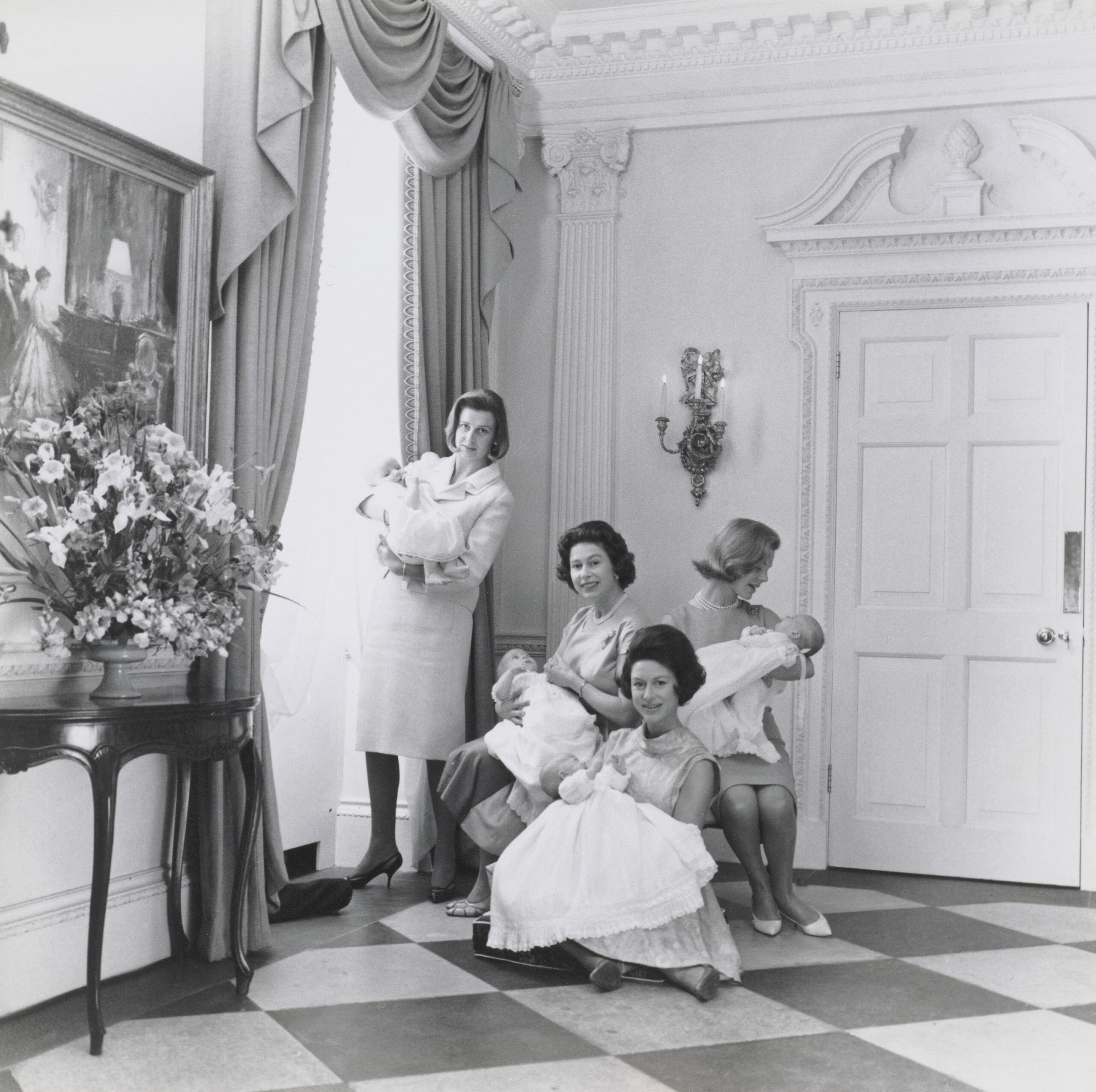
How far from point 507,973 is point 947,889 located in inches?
77.9

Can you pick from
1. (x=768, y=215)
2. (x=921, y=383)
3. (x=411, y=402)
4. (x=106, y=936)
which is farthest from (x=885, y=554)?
(x=106, y=936)

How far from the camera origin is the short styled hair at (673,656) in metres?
3.63

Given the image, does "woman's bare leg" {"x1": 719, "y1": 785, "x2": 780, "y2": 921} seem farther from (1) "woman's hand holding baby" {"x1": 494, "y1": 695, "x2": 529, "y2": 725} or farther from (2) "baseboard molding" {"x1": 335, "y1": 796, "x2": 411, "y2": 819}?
(2) "baseboard molding" {"x1": 335, "y1": 796, "x2": 411, "y2": 819}

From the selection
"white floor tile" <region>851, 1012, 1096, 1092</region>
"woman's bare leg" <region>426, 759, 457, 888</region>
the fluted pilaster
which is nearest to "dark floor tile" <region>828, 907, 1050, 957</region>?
"white floor tile" <region>851, 1012, 1096, 1092</region>

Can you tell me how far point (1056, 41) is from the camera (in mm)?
4859

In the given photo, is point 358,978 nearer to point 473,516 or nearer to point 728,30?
point 473,516

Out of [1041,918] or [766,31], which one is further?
[766,31]

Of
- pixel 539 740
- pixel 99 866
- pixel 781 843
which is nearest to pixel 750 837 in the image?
pixel 781 843

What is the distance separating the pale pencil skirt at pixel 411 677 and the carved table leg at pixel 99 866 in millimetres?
1599

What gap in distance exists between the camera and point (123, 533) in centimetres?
295

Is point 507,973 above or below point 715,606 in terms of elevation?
below

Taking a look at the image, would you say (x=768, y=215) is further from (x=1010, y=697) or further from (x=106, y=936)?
(x=106, y=936)

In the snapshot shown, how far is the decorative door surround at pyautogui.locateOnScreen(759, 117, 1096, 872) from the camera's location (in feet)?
15.8

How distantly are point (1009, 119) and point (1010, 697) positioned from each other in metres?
2.18
